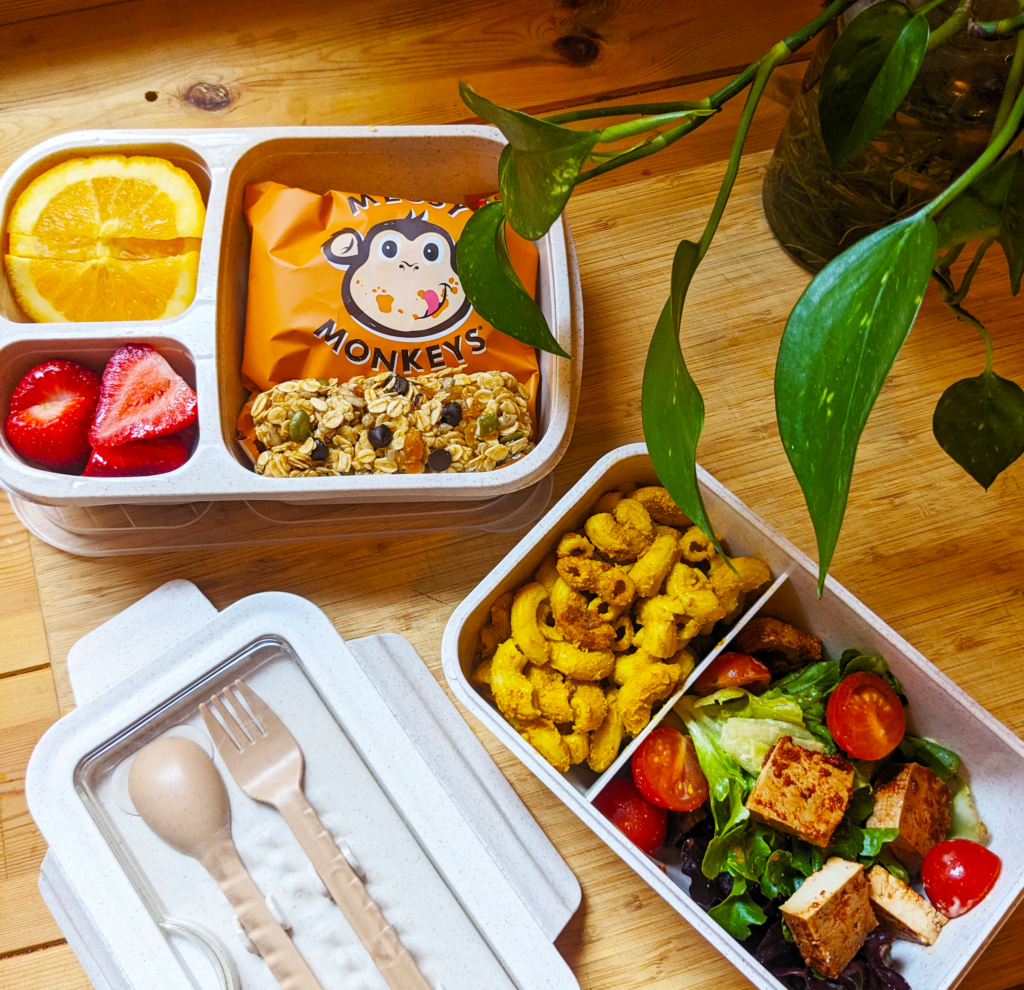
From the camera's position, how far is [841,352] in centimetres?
41

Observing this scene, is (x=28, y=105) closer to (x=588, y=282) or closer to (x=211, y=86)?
(x=211, y=86)

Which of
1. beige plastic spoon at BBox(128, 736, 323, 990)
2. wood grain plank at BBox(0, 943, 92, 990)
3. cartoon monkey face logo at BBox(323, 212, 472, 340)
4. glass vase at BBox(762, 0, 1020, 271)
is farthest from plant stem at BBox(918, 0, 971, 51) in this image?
wood grain plank at BBox(0, 943, 92, 990)

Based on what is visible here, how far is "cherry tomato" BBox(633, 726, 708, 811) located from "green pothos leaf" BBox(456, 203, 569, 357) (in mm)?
389

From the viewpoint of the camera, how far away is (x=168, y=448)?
2.83 ft

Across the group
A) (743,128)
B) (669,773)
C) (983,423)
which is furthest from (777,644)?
(743,128)

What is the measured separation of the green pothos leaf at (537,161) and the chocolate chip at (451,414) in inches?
13.5

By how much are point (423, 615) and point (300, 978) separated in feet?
1.15

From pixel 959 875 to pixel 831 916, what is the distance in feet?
0.41

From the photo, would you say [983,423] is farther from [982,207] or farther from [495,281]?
[495,281]

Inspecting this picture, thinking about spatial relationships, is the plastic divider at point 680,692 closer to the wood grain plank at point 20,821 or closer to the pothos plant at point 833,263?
the pothos plant at point 833,263

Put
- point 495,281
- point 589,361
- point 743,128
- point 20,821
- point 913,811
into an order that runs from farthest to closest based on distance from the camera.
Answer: point 589,361, point 20,821, point 913,811, point 495,281, point 743,128

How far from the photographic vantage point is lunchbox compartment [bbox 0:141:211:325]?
0.87 metres

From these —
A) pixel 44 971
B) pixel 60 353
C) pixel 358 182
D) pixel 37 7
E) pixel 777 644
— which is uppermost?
pixel 37 7

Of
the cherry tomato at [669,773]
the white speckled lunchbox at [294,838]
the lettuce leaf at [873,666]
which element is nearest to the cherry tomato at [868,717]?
the lettuce leaf at [873,666]
